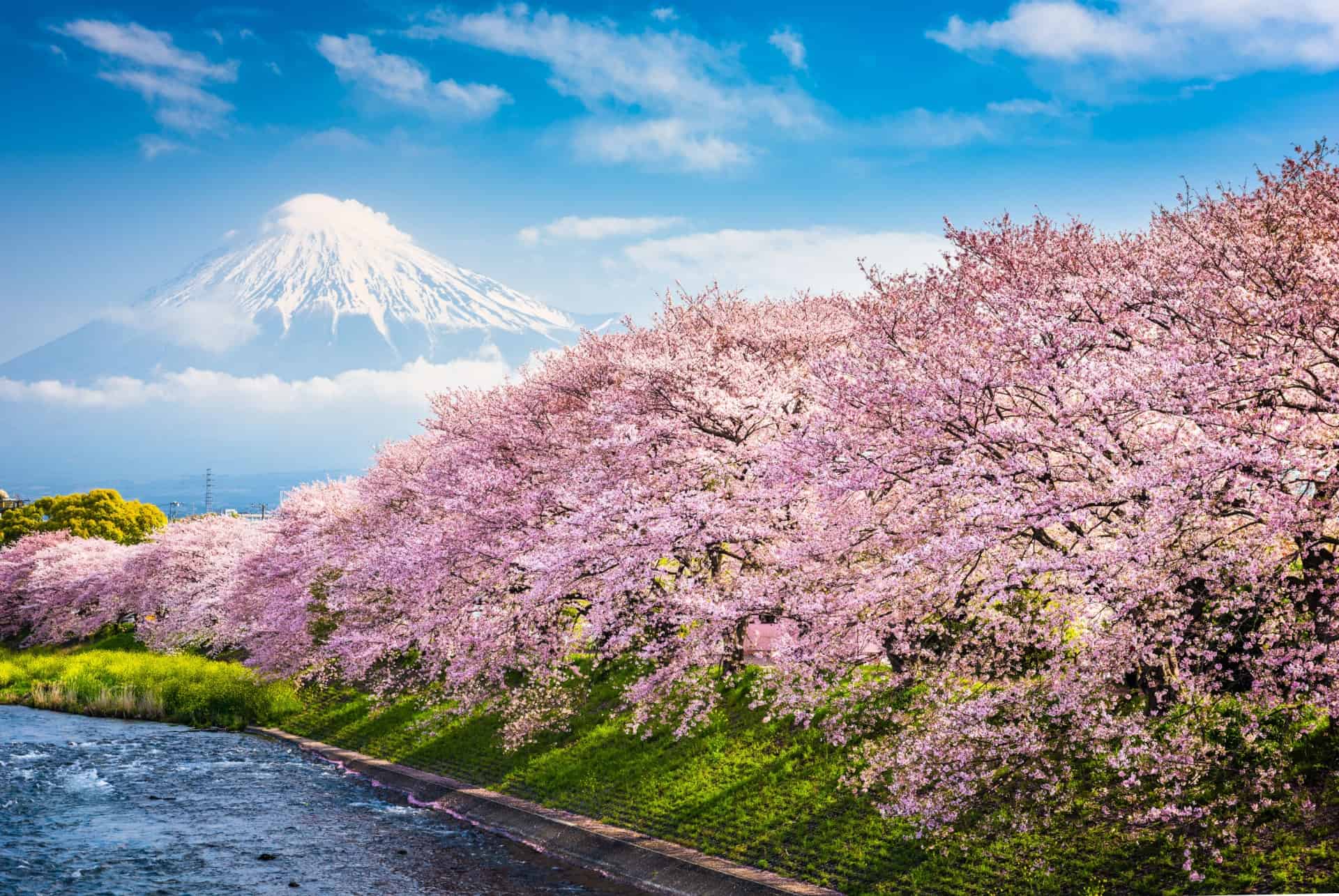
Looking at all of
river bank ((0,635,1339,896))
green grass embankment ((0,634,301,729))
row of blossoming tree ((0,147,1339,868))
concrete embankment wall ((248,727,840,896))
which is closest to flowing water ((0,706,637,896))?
concrete embankment wall ((248,727,840,896))

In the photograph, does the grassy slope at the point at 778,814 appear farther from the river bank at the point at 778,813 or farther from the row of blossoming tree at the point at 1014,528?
the row of blossoming tree at the point at 1014,528

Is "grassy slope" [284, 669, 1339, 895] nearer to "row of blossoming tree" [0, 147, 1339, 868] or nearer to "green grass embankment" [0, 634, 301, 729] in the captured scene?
"row of blossoming tree" [0, 147, 1339, 868]

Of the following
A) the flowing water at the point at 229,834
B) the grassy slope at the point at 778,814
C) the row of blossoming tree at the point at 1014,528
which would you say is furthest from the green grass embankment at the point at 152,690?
the row of blossoming tree at the point at 1014,528

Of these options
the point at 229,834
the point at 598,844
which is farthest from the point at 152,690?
the point at 598,844

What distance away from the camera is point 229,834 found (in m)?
23.4

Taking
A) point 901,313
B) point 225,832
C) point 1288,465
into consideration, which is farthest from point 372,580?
point 1288,465

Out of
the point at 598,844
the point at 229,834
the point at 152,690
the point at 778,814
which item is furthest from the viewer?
the point at 152,690

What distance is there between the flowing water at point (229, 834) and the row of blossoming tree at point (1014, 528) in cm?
397

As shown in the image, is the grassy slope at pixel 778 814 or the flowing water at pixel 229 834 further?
the flowing water at pixel 229 834

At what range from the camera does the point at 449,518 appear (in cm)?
3278

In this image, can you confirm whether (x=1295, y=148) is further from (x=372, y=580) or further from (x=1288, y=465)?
(x=372, y=580)

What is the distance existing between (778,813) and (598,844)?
3926mm

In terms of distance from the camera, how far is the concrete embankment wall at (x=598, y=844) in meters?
17.7

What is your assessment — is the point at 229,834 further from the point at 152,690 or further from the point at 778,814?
the point at 152,690
